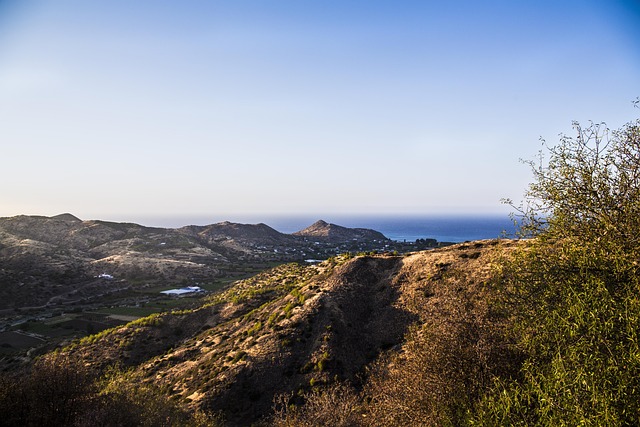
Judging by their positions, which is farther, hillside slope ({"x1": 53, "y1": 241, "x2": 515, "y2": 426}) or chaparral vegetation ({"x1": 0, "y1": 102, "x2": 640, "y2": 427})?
hillside slope ({"x1": 53, "y1": 241, "x2": 515, "y2": 426})

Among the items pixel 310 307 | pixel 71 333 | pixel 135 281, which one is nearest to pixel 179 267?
pixel 135 281

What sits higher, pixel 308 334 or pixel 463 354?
pixel 463 354

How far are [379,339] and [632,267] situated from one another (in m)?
31.2

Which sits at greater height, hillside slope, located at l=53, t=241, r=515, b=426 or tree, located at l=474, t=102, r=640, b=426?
tree, located at l=474, t=102, r=640, b=426

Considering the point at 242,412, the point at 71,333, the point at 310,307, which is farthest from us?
the point at 71,333

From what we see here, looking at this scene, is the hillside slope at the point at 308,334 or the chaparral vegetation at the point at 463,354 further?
the hillside slope at the point at 308,334

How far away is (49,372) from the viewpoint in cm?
2503

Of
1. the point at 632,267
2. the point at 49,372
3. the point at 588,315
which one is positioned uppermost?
the point at 632,267

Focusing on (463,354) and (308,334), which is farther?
(308,334)

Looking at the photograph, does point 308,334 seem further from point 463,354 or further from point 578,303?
point 578,303

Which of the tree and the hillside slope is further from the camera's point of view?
the hillside slope

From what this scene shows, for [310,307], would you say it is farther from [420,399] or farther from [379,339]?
[420,399]

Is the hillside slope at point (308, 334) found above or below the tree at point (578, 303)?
below

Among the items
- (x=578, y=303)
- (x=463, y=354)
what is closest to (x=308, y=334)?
(x=463, y=354)
